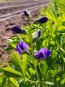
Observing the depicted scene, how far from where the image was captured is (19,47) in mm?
1457

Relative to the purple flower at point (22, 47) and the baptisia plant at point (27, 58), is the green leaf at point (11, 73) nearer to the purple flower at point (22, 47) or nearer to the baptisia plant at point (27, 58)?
the baptisia plant at point (27, 58)

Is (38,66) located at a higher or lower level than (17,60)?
lower

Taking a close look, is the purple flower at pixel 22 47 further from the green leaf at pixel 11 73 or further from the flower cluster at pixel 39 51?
the green leaf at pixel 11 73

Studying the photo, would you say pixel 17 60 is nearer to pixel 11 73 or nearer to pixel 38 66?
pixel 11 73

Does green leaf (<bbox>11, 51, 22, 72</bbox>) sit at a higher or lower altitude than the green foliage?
higher

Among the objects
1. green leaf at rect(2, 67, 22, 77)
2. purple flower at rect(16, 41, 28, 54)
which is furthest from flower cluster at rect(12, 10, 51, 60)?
green leaf at rect(2, 67, 22, 77)

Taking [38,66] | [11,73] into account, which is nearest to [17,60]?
[11,73]

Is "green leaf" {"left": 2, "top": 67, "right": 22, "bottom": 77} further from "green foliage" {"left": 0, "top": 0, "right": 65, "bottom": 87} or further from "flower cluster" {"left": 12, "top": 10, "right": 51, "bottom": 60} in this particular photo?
"flower cluster" {"left": 12, "top": 10, "right": 51, "bottom": 60}

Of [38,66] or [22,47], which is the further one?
[38,66]

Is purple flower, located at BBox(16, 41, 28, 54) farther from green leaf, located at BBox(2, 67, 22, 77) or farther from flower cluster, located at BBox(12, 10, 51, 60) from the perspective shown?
green leaf, located at BBox(2, 67, 22, 77)

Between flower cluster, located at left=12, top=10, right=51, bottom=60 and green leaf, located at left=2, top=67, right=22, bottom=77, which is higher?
flower cluster, located at left=12, top=10, right=51, bottom=60

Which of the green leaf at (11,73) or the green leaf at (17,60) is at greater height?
the green leaf at (17,60)

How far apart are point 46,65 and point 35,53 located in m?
0.07

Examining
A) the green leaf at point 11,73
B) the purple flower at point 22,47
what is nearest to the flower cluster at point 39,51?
the purple flower at point 22,47
